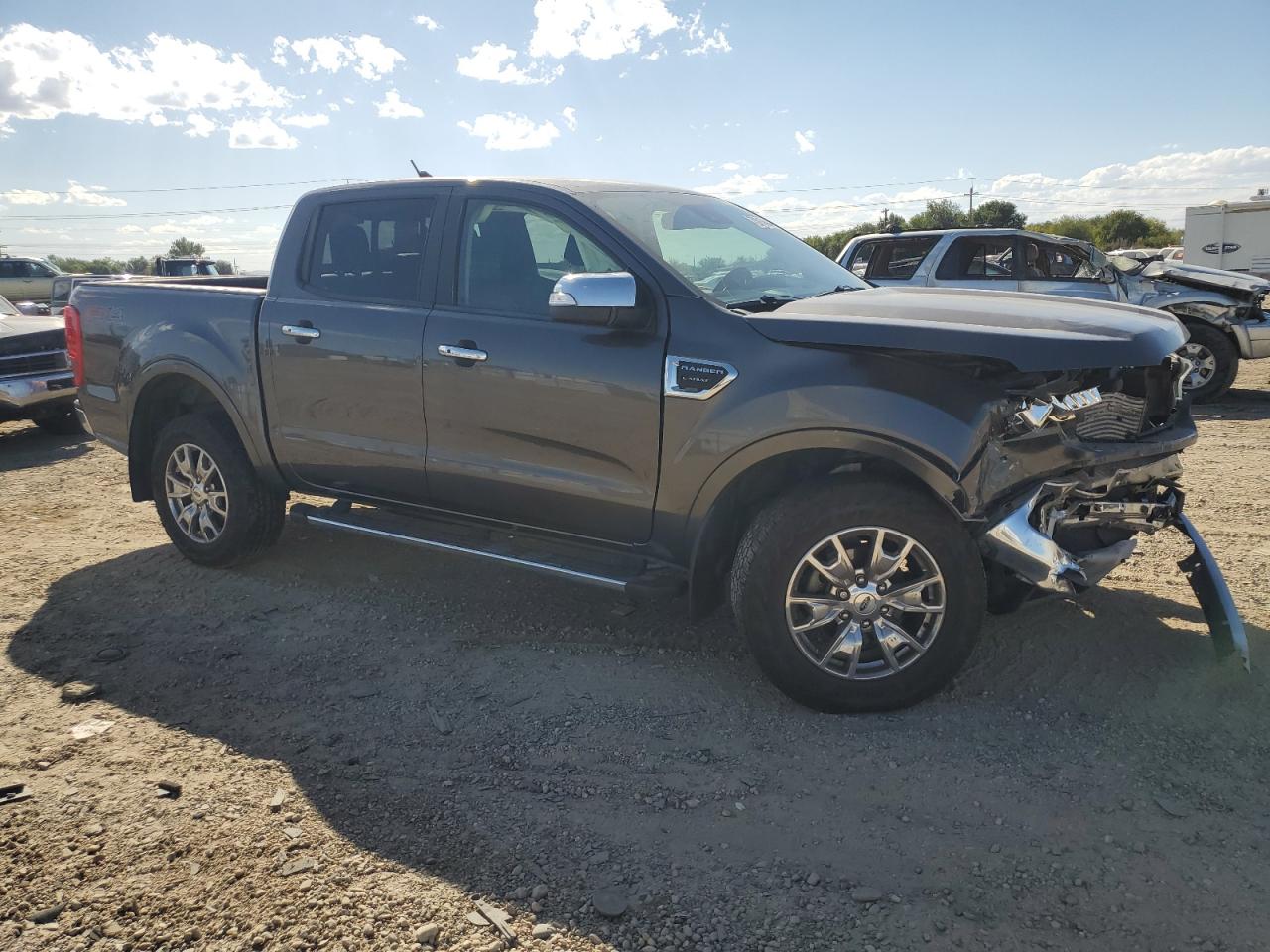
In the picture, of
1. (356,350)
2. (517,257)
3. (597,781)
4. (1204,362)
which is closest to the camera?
(597,781)

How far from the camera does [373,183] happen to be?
4.73 m

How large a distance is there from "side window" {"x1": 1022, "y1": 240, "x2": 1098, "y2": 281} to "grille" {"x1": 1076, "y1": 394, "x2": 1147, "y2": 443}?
7335 mm

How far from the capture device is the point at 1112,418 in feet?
11.6

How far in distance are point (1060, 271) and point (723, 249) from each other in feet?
24.9

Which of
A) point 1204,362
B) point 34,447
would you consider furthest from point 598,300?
point 1204,362

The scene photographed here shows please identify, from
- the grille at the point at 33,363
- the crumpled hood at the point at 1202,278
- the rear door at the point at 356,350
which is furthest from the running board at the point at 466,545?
the crumpled hood at the point at 1202,278

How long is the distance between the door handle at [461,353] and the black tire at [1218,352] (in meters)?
9.18

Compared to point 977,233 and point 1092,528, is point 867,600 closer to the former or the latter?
point 1092,528

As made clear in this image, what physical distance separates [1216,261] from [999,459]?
81.9ft

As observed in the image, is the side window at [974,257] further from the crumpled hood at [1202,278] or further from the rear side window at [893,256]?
the crumpled hood at [1202,278]

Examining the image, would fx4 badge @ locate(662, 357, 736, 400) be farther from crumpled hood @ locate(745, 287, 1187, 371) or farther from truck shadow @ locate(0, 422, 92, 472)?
truck shadow @ locate(0, 422, 92, 472)

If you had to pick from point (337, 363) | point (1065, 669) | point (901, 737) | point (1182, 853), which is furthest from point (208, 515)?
point (1182, 853)

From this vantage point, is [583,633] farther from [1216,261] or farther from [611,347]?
[1216,261]

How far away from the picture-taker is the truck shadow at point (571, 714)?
2.93m
